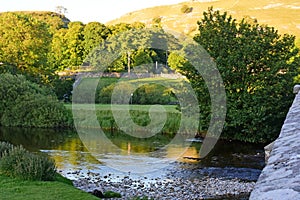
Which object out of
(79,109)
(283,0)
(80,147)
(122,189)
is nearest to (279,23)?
(283,0)

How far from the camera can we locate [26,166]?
40.3 ft

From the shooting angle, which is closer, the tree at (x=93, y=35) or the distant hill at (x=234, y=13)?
the tree at (x=93, y=35)

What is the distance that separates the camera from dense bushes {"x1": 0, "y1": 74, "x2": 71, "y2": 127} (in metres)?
35.0

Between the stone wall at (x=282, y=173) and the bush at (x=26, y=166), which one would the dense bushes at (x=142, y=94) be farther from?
the stone wall at (x=282, y=173)

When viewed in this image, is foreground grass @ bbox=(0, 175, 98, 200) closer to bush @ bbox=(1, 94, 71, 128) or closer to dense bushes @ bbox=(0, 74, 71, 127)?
bush @ bbox=(1, 94, 71, 128)

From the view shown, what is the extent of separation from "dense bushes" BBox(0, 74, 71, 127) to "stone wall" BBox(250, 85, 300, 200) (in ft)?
107

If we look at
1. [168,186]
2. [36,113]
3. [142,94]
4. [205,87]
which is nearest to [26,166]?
[168,186]

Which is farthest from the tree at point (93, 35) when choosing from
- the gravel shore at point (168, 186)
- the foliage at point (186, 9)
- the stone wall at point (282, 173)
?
the foliage at point (186, 9)

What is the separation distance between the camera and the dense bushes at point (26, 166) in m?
12.1

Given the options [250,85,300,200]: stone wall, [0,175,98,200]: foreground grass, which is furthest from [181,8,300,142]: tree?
[250,85,300,200]: stone wall

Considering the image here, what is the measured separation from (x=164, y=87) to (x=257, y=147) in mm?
17530

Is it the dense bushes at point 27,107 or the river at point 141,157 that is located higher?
the dense bushes at point 27,107

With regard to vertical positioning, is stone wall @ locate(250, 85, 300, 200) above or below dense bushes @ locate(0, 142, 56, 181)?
above

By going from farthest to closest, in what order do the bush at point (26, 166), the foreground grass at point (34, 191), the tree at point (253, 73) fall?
the tree at point (253, 73) < the bush at point (26, 166) < the foreground grass at point (34, 191)
